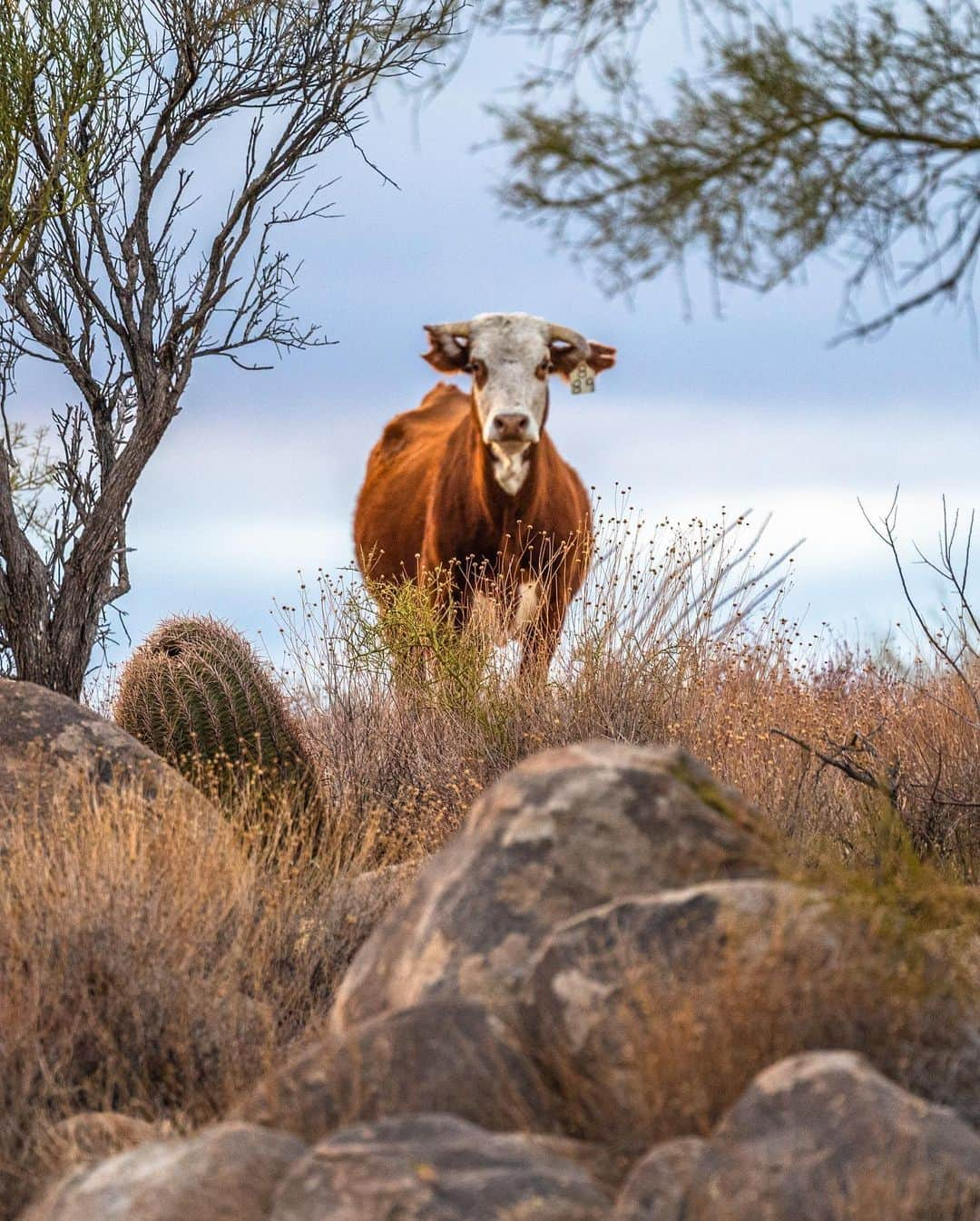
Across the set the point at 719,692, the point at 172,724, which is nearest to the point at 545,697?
the point at 719,692

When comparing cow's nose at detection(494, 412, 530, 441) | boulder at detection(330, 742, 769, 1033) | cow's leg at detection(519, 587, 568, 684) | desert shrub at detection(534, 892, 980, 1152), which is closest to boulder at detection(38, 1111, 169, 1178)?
boulder at detection(330, 742, 769, 1033)

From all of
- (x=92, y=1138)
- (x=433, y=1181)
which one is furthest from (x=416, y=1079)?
(x=92, y=1138)

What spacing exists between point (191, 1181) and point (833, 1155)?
44.1 inches

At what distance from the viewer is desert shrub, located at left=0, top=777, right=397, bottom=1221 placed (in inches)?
158

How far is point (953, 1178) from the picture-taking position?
2512 millimetres

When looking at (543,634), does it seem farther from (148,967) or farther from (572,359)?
(148,967)

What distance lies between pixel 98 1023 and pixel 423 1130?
5.96 ft

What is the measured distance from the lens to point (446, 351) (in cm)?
1022

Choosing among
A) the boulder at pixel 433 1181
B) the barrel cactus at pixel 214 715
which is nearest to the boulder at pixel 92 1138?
the boulder at pixel 433 1181

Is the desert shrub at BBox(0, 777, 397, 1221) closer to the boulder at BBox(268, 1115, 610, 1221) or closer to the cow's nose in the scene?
the boulder at BBox(268, 1115, 610, 1221)

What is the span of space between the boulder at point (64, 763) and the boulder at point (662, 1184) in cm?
378

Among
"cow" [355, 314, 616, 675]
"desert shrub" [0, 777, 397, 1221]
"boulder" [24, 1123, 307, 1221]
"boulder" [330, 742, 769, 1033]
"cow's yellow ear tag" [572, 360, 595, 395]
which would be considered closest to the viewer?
"boulder" [24, 1123, 307, 1221]

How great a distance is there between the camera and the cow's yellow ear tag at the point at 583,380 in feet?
33.6

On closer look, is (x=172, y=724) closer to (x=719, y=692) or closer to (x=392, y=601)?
(x=392, y=601)
